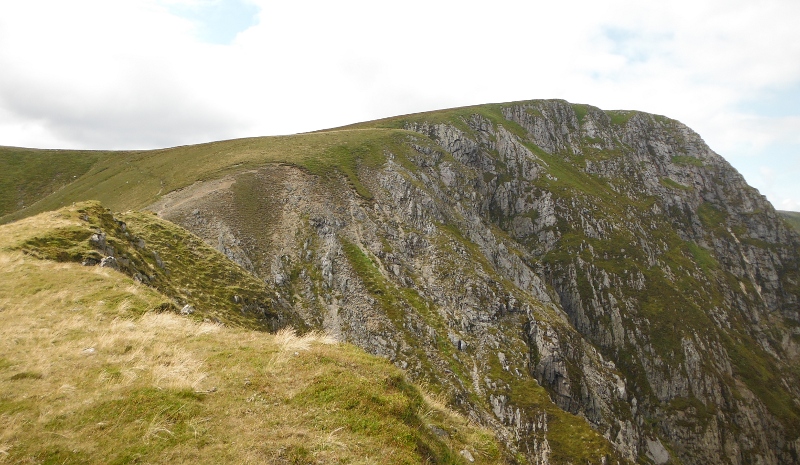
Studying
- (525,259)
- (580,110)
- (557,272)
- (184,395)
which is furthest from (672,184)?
(184,395)

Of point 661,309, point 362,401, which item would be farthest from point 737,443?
point 362,401

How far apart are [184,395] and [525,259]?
317ft

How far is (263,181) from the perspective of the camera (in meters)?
76.3

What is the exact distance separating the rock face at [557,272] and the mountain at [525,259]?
1.46ft

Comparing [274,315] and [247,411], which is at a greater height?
[247,411]

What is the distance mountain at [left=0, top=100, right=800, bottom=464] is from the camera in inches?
2291

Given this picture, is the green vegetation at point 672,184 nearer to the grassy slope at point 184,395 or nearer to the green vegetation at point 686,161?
the green vegetation at point 686,161

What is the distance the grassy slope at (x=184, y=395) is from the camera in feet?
32.3

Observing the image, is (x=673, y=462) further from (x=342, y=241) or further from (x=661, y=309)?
(x=342, y=241)

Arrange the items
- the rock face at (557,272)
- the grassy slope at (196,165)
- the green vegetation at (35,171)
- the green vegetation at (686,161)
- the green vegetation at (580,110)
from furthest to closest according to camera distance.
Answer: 1. the green vegetation at (580,110)
2. the green vegetation at (686,161)
3. the green vegetation at (35,171)
4. the grassy slope at (196,165)
5. the rock face at (557,272)

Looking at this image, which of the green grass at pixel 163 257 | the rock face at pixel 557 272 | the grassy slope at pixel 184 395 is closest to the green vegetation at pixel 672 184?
the rock face at pixel 557 272

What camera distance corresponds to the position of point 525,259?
10050 cm

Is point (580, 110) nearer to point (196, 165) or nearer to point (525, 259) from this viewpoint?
point (525, 259)

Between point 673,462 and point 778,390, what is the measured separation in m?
52.4
